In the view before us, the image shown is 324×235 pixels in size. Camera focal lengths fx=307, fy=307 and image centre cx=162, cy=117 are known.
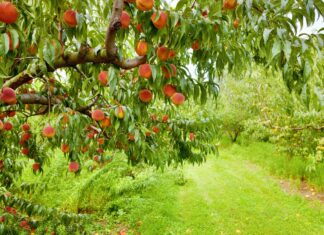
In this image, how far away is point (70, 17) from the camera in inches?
57.7

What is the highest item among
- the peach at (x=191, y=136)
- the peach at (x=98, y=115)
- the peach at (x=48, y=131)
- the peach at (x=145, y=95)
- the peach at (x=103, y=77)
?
the peach at (x=103, y=77)

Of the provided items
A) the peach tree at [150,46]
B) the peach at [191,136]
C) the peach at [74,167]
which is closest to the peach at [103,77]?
the peach tree at [150,46]

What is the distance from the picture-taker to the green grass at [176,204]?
6277 mm

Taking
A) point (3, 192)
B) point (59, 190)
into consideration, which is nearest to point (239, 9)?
point (3, 192)

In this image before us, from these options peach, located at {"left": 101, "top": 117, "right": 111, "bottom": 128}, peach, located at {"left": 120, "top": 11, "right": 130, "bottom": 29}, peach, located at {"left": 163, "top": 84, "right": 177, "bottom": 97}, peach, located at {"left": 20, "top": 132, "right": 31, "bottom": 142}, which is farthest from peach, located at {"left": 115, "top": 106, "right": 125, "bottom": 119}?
peach, located at {"left": 20, "top": 132, "right": 31, "bottom": 142}

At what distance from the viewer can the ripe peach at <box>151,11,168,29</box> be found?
50.1 inches

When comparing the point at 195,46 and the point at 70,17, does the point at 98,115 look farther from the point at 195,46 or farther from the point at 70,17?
the point at 195,46

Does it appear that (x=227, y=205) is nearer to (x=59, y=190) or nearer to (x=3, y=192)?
(x=59, y=190)

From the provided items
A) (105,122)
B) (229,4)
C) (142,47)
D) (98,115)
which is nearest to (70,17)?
(142,47)

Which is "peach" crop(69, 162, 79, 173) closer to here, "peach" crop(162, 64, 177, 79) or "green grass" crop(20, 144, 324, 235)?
"peach" crop(162, 64, 177, 79)

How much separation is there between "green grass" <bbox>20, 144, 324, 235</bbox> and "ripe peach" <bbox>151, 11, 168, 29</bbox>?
210 inches

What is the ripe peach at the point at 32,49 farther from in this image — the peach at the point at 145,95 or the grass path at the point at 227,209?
the grass path at the point at 227,209

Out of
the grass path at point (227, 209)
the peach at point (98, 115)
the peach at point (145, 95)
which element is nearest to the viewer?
the peach at point (145, 95)

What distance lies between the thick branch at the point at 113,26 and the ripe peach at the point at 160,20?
15 centimetres
